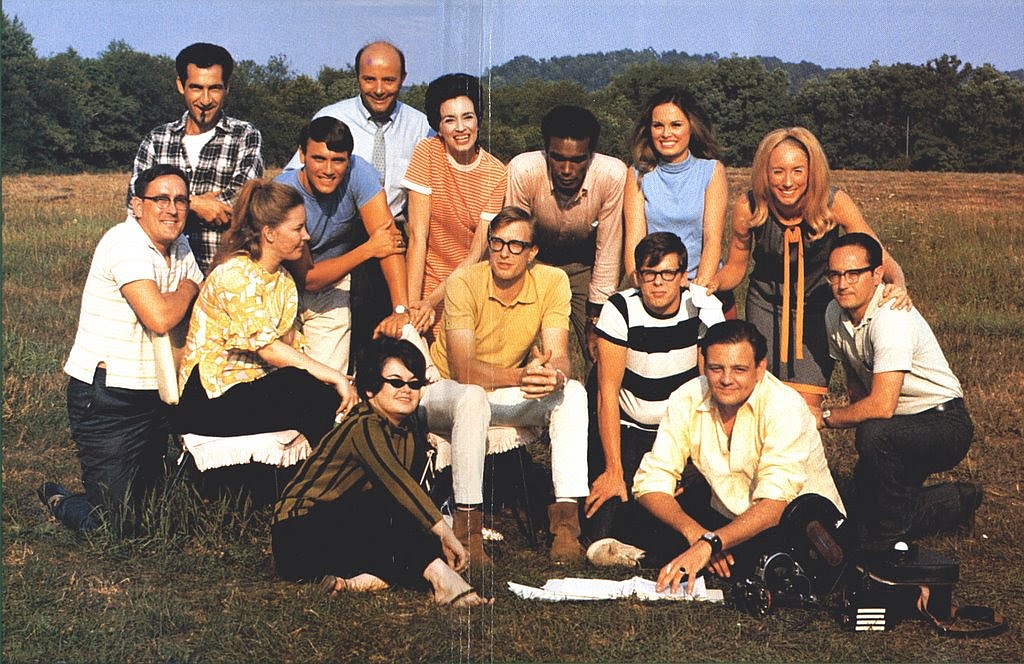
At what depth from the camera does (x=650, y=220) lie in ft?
16.1

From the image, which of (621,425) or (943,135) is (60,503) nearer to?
(621,425)

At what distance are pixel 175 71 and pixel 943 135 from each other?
147 inches

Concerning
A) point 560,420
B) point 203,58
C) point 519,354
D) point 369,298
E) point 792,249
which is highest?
point 203,58

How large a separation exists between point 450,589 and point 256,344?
121 cm

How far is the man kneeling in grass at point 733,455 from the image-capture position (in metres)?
4.45

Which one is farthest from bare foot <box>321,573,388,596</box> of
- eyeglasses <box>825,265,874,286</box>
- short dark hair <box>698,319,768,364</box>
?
eyeglasses <box>825,265,874,286</box>

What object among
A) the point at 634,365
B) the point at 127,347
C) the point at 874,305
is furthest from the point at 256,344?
the point at 874,305

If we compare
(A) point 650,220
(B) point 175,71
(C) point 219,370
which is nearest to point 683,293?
(A) point 650,220

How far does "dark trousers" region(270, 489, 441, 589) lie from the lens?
4422 mm

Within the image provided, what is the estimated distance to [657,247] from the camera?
4723mm

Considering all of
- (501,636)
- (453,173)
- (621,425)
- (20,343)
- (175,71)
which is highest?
(175,71)

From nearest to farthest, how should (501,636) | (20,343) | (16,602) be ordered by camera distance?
(501,636)
(16,602)
(20,343)

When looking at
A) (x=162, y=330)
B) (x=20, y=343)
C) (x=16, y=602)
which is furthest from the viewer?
(x=20, y=343)

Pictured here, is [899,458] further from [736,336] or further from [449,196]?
[449,196]
